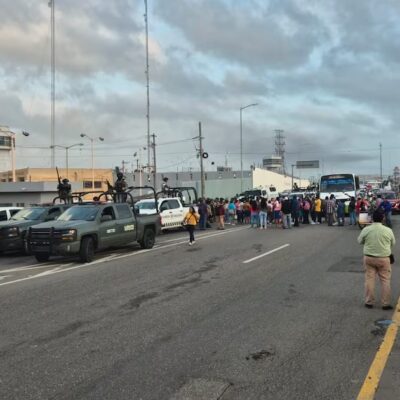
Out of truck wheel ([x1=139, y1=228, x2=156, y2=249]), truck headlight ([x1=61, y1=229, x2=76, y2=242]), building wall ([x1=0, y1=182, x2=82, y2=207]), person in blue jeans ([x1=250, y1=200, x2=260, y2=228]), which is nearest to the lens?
truck headlight ([x1=61, y1=229, x2=76, y2=242])

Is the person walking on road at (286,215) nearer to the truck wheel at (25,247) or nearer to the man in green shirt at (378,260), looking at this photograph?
the truck wheel at (25,247)

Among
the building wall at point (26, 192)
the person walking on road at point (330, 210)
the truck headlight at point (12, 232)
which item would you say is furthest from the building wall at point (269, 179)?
the truck headlight at point (12, 232)

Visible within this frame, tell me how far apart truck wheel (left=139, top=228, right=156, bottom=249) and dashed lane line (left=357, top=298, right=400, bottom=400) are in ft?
38.2

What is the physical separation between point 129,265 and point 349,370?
9.32 metres

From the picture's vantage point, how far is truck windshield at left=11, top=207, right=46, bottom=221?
1914 cm

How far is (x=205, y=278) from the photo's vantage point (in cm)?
1159

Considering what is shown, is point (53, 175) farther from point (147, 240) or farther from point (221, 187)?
point (147, 240)

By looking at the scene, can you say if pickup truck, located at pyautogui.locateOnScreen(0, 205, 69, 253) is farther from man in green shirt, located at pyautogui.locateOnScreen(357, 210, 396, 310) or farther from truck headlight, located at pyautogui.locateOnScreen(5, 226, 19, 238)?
man in green shirt, located at pyautogui.locateOnScreen(357, 210, 396, 310)

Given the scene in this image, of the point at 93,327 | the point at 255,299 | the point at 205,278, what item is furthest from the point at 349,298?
the point at 93,327

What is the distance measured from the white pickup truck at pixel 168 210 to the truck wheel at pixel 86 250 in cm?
1011

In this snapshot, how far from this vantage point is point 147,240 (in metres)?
18.5

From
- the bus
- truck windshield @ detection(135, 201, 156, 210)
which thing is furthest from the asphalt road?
the bus

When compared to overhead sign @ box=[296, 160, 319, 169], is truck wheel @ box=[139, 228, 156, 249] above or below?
below

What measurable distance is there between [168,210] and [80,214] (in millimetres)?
9951
